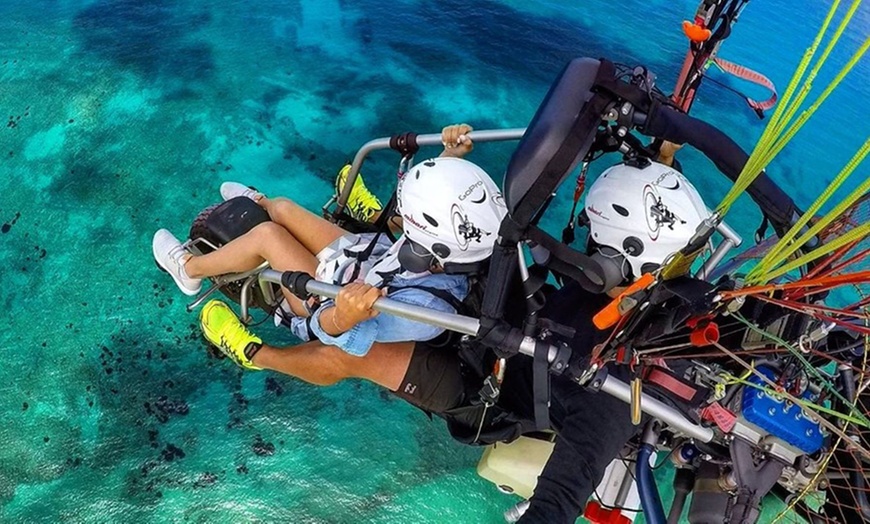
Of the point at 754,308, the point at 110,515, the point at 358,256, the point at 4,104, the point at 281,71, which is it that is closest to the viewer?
the point at 754,308

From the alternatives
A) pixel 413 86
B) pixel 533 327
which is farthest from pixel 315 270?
pixel 413 86

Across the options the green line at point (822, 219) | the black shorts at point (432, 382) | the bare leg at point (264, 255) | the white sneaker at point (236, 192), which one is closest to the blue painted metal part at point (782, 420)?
the green line at point (822, 219)

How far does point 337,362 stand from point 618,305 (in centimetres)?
123

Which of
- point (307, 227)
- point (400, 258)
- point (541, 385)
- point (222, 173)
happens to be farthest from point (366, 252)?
point (222, 173)

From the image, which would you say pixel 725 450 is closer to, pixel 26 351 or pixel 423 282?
pixel 423 282

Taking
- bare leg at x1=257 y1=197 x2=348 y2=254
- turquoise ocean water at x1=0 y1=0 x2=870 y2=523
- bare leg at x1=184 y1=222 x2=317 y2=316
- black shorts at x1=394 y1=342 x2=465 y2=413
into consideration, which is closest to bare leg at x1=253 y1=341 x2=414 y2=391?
black shorts at x1=394 y1=342 x2=465 y2=413

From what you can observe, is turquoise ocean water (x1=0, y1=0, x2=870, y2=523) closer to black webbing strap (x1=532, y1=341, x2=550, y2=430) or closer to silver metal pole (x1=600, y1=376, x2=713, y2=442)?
black webbing strap (x1=532, y1=341, x2=550, y2=430)

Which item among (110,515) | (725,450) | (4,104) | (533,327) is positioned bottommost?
(110,515)

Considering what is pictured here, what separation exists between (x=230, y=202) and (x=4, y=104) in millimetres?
2611

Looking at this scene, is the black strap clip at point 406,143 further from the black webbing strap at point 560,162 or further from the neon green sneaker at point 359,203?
the black webbing strap at point 560,162

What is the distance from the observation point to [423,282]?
2242 mm

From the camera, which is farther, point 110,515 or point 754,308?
point 110,515

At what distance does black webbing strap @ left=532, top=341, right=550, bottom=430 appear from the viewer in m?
1.79

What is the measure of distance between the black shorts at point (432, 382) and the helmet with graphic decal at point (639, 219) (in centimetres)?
72
